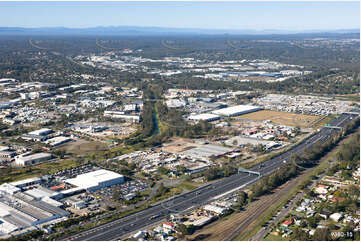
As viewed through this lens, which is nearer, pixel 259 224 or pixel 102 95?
pixel 259 224

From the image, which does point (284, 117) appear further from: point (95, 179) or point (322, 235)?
point (322, 235)

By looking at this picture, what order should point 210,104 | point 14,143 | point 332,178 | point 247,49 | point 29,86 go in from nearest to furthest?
point 332,178 < point 14,143 < point 210,104 < point 29,86 < point 247,49

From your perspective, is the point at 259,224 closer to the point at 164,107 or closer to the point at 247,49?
the point at 164,107

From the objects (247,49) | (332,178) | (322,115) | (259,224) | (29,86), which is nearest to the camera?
(259,224)

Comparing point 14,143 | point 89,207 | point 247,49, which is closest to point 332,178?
point 89,207

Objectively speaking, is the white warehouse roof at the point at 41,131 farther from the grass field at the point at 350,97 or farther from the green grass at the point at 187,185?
the grass field at the point at 350,97

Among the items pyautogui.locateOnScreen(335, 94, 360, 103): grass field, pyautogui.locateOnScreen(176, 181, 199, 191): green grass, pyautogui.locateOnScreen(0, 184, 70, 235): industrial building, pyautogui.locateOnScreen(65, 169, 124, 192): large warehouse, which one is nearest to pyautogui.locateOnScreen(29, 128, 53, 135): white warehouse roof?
pyautogui.locateOnScreen(65, 169, 124, 192): large warehouse
